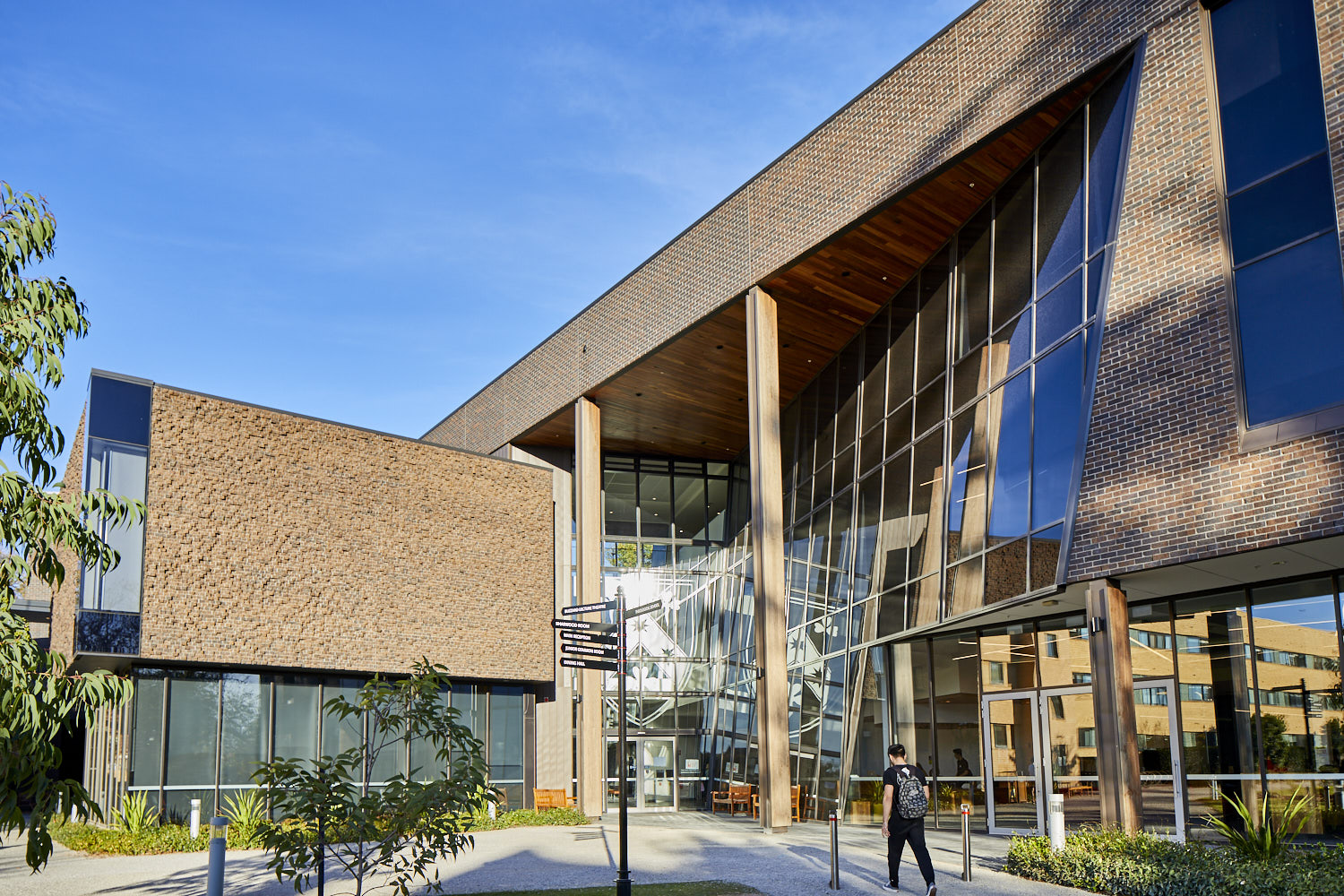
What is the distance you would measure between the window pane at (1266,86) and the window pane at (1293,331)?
4.48ft

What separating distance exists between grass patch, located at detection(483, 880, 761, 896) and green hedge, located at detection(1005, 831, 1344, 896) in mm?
3862

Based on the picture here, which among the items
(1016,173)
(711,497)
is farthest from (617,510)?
(1016,173)

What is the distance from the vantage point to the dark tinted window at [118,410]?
22688mm

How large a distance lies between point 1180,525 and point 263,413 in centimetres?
1964

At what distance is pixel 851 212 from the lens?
2172 cm

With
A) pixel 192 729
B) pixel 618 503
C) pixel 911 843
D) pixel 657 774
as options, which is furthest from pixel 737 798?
pixel 911 843

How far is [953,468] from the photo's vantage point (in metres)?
20.4

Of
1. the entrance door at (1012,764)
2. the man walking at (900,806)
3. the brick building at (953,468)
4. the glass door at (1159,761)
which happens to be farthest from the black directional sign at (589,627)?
the entrance door at (1012,764)

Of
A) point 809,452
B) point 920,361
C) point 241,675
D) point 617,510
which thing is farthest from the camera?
point 617,510

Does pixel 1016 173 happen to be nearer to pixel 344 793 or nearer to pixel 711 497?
pixel 344 793

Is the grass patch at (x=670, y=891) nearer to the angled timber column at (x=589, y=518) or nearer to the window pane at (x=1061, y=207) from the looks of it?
the window pane at (x=1061, y=207)

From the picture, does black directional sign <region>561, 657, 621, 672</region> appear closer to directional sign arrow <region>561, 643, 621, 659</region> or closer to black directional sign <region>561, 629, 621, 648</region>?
directional sign arrow <region>561, 643, 621, 659</region>

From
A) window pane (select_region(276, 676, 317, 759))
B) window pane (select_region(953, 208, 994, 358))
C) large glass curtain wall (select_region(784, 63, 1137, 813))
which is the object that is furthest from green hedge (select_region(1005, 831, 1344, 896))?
window pane (select_region(276, 676, 317, 759))

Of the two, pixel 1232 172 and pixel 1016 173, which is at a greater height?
pixel 1016 173
